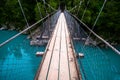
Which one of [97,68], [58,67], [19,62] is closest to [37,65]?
[19,62]

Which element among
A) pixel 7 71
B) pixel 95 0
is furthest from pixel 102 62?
pixel 95 0

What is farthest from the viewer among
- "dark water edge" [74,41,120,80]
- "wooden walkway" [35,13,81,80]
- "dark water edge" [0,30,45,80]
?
"dark water edge" [0,30,45,80]

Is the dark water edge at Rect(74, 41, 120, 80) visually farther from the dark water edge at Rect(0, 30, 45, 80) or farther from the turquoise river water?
the dark water edge at Rect(0, 30, 45, 80)

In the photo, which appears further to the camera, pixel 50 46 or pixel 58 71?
pixel 50 46

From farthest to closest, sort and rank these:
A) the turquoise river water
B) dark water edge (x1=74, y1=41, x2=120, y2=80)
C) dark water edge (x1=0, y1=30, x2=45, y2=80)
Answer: dark water edge (x1=0, y1=30, x2=45, y2=80), the turquoise river water, dark water edge (x1=74, y1=41, x2=120, y2=80)

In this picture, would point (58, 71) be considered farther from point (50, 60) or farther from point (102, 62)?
point (102, 62)

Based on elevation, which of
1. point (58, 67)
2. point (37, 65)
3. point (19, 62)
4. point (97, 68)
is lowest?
point (19, 62)

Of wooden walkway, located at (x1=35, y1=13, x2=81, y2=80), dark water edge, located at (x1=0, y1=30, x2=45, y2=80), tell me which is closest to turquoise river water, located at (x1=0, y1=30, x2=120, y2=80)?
dark water edge, located at (x1=0, y1=30, x2=45, y2=80)

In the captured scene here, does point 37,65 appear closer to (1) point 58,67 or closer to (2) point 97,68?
(2) point 97,68

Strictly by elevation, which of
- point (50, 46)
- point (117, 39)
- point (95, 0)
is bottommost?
point (117, 39)

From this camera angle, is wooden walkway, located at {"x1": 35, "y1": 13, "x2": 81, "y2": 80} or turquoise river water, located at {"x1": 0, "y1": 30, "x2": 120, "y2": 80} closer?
wooden walkway, located at {"x1": 35, "y1": 13, "x2": 81, "y2": 80}

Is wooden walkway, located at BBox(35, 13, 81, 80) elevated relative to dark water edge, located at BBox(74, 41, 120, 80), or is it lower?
elevated
